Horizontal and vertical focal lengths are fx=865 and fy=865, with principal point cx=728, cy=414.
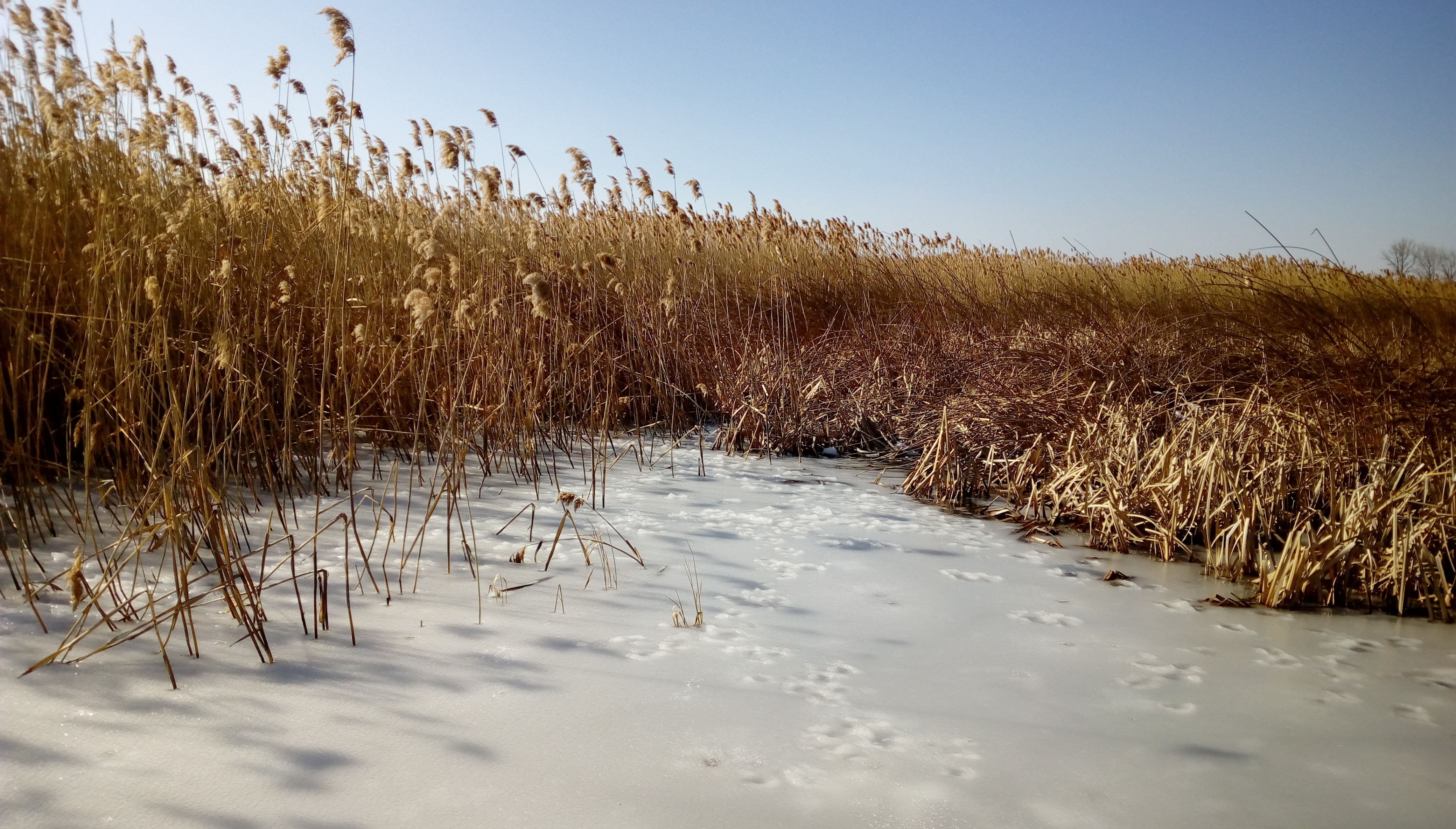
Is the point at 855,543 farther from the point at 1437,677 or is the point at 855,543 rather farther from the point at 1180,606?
the point at 1437,677

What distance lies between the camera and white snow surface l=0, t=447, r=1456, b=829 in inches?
53.0

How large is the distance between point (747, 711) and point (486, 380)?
218cm

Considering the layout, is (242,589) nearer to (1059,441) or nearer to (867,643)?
(867,643)

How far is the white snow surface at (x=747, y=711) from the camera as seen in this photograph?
1347 millimetres

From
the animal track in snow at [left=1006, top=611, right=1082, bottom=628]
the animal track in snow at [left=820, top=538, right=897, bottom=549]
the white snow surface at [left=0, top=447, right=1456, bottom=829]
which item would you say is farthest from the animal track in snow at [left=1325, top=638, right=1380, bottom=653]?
the animal track in snow at [left=820, top=538, right=897, bottom=549]

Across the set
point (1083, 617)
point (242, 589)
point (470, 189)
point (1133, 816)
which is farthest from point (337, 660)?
point (470, 189)

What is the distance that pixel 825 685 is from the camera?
1.76m

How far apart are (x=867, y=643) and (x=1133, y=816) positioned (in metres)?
0.71

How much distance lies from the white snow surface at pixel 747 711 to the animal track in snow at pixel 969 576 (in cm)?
4

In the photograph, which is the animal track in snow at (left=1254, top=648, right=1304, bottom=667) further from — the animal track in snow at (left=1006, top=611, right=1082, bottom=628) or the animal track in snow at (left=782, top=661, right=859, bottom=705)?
the animal track in snow at (left=782, top=661, right=859, bottom=705)

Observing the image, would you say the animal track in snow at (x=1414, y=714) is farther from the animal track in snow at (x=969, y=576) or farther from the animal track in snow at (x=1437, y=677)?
the animal track in snow at (x=969, y=576)

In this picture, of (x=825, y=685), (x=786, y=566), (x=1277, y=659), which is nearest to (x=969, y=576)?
(x=786, y=566)

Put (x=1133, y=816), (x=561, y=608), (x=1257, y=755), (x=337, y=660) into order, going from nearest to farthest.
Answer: (x=1133, y=816) → (x=1257, y=755) → (x=337, y=660) → (x=561, y=608)

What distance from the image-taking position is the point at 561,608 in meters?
2.11
